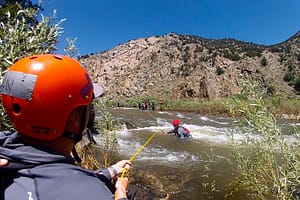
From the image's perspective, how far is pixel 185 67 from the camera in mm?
78625

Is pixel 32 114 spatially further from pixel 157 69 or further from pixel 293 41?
pixel 293 41

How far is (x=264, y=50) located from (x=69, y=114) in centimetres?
7984

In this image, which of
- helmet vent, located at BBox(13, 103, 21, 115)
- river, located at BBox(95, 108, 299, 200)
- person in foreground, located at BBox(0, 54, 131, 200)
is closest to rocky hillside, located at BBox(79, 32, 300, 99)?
river, located at BBox(95, 108, 299, 200)

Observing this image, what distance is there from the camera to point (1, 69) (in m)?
3.92

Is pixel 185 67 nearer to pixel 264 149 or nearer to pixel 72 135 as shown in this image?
pixel 264 149

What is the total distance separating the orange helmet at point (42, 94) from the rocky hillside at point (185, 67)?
49659 mm

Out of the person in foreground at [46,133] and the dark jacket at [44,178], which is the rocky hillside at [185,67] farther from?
the dark jacket at [44,178]

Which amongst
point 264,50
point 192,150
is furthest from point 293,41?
point 192,150

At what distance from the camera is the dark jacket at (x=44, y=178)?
1229mm

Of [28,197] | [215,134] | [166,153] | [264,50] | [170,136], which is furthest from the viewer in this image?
[264,50]

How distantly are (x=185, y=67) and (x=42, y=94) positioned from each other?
78.0 meters

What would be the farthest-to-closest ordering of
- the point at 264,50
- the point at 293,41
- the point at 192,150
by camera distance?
the point at 293,41 → the point at 264,50 → the point at 192,150

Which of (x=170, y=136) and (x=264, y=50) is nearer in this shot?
(x=170, y=136)

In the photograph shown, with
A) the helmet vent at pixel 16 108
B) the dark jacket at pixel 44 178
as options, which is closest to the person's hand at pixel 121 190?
the dark jacket at pixel 44 178
